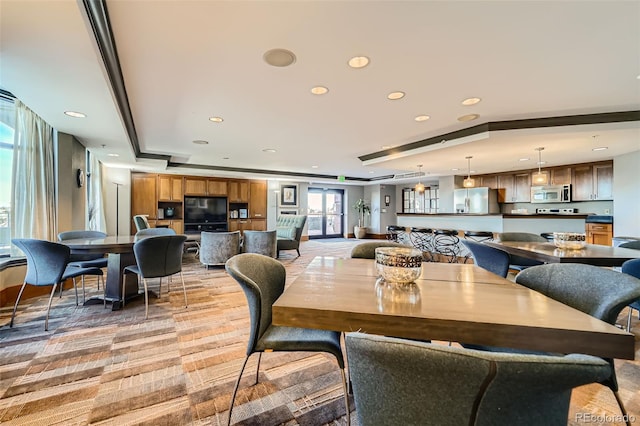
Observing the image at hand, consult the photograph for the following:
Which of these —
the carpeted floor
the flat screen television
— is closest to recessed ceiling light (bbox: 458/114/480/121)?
the carpeted floor

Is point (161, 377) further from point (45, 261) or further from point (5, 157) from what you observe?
point (5, 157)

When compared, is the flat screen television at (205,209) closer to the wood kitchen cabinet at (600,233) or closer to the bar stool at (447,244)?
the bar stool at (447,244)

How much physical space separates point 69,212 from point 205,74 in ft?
10.6

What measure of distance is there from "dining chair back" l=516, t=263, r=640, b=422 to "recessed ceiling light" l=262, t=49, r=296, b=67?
2.21 metres

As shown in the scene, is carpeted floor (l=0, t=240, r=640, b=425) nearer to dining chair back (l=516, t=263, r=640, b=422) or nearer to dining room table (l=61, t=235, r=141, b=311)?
dining room table (l=61, t=235, r=141, b=311)

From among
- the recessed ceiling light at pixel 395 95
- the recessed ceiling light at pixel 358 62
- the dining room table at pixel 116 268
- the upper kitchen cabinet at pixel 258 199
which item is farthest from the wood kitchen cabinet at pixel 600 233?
the upper kitchen cabinet at pixel 258 199

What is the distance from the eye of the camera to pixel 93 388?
1.76m

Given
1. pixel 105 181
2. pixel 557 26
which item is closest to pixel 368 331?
pixel 557 26

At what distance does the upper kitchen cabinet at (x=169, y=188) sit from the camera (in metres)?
7.75

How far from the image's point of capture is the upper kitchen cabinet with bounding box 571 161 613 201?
5980 millimetres

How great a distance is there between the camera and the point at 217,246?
202 inches

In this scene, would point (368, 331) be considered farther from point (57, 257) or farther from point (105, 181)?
point (105, 181)

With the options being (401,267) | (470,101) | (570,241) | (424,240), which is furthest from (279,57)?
(424,240)

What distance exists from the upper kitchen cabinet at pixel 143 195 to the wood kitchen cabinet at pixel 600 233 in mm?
10497
